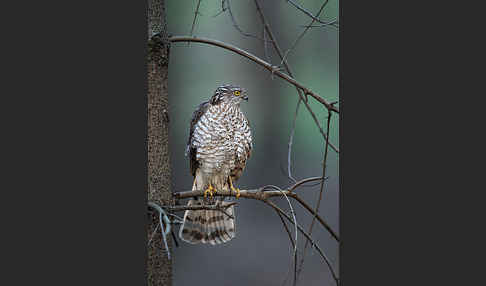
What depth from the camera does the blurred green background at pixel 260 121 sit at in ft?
8.95

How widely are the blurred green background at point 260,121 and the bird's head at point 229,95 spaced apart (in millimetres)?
47

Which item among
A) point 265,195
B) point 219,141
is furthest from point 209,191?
point 265,195

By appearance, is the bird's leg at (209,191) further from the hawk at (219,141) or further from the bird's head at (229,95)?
the bird's head at (229,95)

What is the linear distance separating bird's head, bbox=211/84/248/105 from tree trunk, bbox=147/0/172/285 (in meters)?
0.78

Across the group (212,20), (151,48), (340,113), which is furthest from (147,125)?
(340,113)

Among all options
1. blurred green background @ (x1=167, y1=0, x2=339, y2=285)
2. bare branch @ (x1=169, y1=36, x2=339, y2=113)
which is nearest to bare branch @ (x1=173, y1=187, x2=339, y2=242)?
blurred green background @ (x1=167, y1=0, x2=339, y2=285)

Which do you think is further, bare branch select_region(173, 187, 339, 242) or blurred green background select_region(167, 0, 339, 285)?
blurred green background select_region(167, 0, 339, 285)

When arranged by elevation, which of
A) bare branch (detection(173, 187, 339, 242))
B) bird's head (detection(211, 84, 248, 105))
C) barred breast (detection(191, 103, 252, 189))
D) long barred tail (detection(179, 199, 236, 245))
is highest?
bird's head (detection(211, 84, 248, 105))

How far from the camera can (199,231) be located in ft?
9.66

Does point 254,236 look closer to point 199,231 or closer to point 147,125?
point 199,231

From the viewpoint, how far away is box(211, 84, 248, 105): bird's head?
313cm

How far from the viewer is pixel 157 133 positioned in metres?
2.37

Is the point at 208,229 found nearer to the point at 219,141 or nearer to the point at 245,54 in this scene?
the point at 219,141

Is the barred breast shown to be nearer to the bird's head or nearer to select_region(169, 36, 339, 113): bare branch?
the bird's head
